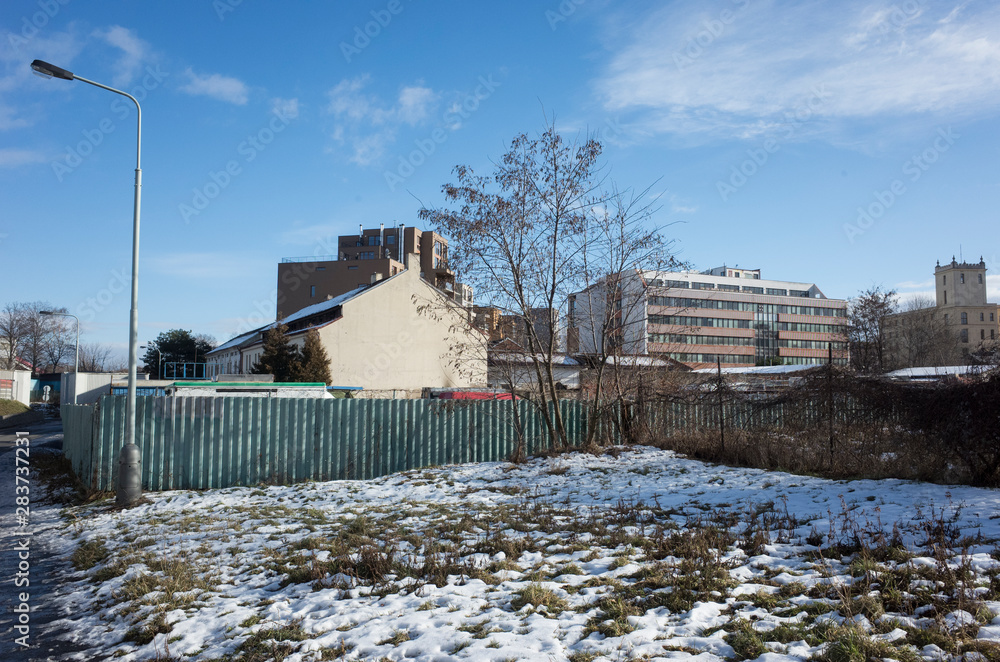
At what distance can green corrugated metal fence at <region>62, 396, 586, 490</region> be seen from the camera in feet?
39.9

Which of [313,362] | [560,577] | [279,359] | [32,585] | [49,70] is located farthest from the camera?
[279,359]

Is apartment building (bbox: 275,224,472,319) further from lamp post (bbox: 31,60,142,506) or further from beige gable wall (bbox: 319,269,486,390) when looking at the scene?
lamp post (bbox: 31,60,142,506)

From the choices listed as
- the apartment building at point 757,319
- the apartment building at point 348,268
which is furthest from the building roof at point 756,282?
the apartment building at point 348,268

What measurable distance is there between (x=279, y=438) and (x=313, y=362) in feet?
84.5

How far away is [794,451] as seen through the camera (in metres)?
11.8

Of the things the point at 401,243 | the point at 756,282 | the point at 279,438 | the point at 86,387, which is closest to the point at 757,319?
the point at 756,282

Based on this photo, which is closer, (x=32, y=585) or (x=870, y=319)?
(x=32, y=585)

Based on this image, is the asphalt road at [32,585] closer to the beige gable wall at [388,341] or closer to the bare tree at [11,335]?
the beige gable wall at [388,341]

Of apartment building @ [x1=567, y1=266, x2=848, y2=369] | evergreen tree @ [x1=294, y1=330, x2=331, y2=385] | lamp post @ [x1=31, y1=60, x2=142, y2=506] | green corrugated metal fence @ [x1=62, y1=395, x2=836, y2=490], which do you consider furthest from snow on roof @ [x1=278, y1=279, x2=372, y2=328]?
apartment building @ [x1=567, y1=266, x2=848, y2=369]

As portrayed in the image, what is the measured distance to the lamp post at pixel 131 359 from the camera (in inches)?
413

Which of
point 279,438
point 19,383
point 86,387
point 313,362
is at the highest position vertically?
point 313,362

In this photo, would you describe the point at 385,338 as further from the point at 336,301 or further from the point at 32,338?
the point at 32,338

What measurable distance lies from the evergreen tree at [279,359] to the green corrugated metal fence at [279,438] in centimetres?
2389

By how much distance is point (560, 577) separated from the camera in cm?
600
